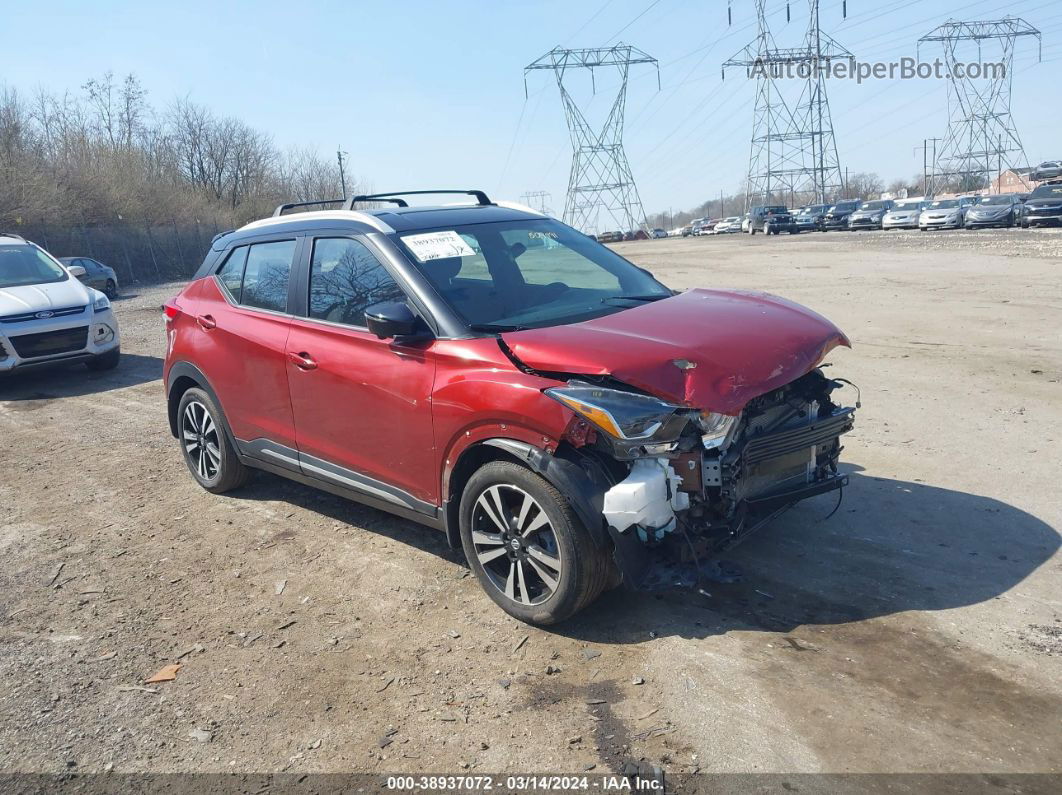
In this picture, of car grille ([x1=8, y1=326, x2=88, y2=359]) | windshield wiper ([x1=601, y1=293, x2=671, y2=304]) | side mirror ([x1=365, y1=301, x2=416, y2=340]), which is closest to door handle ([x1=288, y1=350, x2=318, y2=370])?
side mirror ([x1=365, y1=301, x2=416, y2=340])

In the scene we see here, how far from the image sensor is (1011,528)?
4805 millimetres

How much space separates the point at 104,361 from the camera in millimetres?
11719

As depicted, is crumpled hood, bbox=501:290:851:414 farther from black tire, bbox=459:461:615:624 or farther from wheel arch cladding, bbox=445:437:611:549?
black tire, bbox=459:461:615:624

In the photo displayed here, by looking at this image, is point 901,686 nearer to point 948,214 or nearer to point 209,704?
point 209,704

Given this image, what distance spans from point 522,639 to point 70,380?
391 inches

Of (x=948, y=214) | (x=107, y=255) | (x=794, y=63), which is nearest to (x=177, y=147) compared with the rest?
(x=107, y=255)

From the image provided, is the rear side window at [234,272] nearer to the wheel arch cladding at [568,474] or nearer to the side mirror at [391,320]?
the side mirror at [391,320]

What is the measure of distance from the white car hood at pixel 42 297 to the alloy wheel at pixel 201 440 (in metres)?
5.59

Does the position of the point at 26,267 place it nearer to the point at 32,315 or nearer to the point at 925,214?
the point at 32,315

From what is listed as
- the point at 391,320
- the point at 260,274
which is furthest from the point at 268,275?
the point at 391,320

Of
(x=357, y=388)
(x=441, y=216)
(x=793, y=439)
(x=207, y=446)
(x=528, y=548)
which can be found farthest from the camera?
(x=207, y=446)

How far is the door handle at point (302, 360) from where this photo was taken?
16.3 feet

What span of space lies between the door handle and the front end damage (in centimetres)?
183

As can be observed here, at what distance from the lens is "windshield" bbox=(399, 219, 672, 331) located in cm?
450
